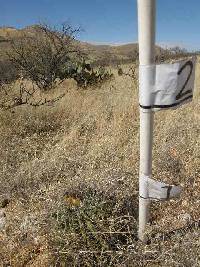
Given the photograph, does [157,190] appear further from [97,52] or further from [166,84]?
[97,52]

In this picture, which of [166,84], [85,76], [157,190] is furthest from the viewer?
[85,76]

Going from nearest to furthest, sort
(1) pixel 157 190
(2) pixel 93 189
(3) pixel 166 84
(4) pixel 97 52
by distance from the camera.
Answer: (3) pixel 166 84
(1) pixel 157 190
(2) pixel 93 189
(4) pixel 97 52

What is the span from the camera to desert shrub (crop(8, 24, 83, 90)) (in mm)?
11688

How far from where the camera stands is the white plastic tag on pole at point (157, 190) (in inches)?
111

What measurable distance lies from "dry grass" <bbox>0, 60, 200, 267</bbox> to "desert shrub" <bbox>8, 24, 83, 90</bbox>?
4.81 meters

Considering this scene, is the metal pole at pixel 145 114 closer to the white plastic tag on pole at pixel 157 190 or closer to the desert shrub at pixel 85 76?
the white plastic tag on pole at pixel 157 190

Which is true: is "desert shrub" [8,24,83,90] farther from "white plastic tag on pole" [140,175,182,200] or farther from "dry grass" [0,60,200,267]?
"white plastic tag on pole" [140,175,182,200]

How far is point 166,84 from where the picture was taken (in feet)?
8.19

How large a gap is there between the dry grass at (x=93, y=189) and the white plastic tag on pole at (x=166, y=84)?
0.89 meters

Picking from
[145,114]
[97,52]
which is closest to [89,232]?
[145,114]

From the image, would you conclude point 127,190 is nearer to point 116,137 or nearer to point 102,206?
point 102,206

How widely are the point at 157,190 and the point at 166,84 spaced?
74 cm

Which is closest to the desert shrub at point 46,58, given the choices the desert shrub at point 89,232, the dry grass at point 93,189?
the dry grass at point 93,189

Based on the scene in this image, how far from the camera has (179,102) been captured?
2551 millimetres
